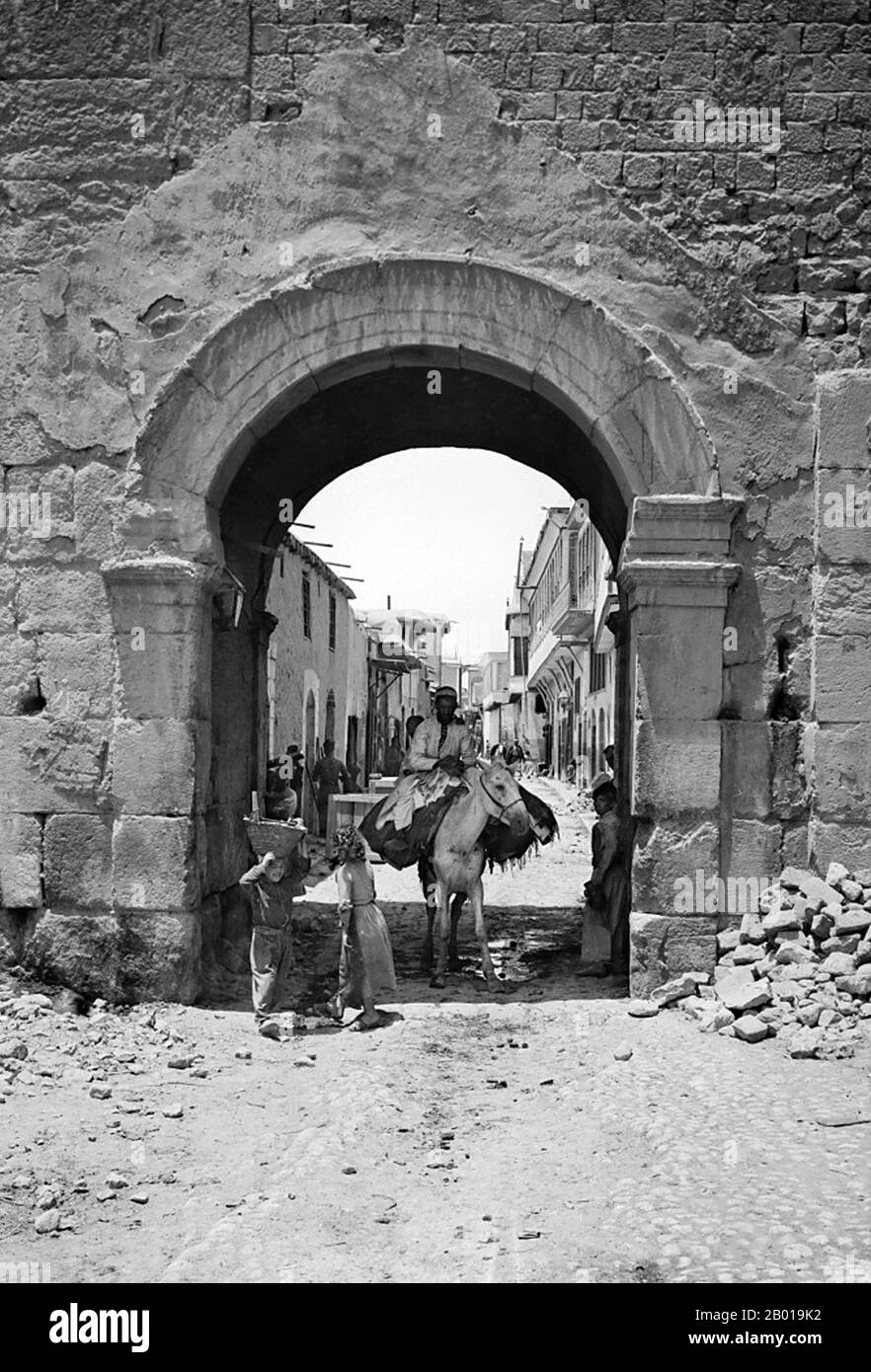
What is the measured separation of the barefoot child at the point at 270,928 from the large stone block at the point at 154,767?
598 mm

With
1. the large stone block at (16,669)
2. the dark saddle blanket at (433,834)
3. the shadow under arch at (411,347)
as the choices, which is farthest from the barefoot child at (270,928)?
the shadow under arch at (411,347)

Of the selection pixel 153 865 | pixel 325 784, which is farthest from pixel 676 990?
pixel 325 784

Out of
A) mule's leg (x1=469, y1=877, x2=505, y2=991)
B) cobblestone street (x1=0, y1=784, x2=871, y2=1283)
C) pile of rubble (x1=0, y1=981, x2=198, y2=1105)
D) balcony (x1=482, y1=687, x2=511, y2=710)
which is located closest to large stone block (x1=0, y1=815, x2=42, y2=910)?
pile of rubble (x1=0, y1=981, x2=198, y2=1105)

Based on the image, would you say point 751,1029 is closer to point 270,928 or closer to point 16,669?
point 270,928

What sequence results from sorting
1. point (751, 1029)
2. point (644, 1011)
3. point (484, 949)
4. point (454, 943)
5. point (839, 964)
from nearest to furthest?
1. point (751, 1029)
2. point (839, 964)
3. point (644, 1011)
4. point (484, 949)
5. point (454, 943)

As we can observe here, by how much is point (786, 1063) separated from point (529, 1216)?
2.06 m

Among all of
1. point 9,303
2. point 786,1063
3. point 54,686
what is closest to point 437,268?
point 9,303

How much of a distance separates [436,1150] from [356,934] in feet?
7.11

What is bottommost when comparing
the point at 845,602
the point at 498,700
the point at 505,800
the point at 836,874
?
the point at 836,874

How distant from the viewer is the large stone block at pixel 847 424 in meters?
6.86

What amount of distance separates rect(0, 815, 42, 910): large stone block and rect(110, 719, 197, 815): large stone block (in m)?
0.56

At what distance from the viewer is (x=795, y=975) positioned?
6258 mm

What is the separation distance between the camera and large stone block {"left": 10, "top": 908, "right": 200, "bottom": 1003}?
686 centimetres

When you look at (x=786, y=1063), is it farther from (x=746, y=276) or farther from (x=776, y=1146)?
(x=746, y=276)
